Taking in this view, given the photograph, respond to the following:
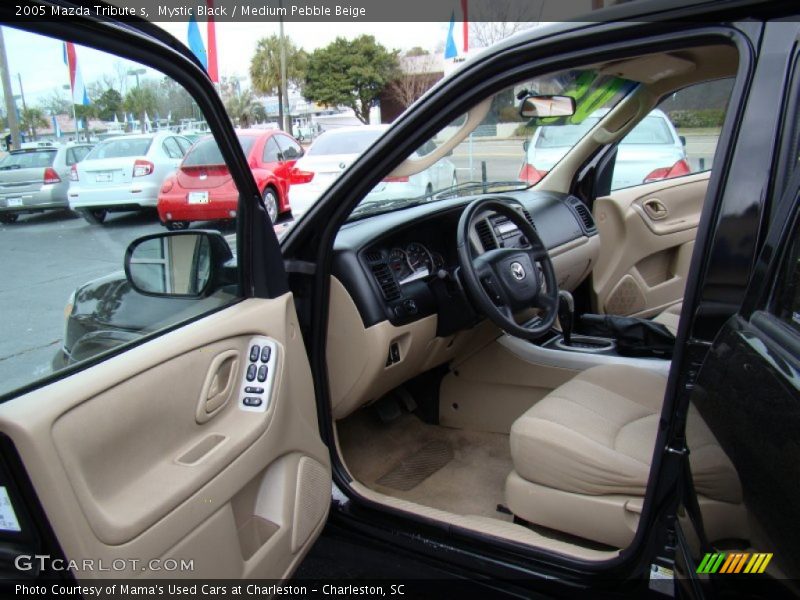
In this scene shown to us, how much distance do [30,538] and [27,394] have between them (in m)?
0.25

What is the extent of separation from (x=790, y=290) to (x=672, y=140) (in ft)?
9.07

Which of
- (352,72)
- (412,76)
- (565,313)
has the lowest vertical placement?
(565,313)

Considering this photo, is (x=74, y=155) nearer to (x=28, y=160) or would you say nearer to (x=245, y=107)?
(x=28, y=160)

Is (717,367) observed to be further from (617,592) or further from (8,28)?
(8,28)

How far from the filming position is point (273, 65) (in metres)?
35.4

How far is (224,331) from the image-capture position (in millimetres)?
1553

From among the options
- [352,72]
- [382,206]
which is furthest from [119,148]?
[352,72]

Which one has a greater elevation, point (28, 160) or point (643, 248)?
point (28, 160)

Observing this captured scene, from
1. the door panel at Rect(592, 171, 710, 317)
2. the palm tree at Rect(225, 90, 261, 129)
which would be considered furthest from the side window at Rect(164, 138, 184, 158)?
the palm tree at Rect(225, 90, 261, 129)

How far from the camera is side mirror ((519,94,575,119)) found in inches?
81.3

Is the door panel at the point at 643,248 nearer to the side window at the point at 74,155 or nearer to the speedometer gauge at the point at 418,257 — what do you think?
the speedometer gauge at the point at 418,257

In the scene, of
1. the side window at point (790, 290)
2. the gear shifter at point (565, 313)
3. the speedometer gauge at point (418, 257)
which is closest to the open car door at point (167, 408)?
the speedometer gauge at point (418, 257)

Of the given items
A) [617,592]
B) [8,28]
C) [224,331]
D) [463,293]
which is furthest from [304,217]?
[617,592]

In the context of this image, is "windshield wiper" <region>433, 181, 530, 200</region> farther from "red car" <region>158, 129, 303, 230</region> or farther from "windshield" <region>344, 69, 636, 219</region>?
"red car" <region>158, 129, 303, 230</region>
